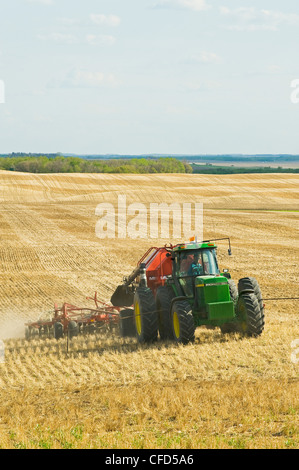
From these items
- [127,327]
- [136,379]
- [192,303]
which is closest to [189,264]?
[192,303]

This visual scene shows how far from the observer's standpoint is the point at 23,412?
9.97 m

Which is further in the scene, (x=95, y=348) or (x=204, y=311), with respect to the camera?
(x=95, y=348)

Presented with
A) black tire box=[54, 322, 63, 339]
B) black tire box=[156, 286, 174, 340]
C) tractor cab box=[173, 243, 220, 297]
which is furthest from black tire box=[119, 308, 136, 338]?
tractor cab box=[173, 243, 220, 297]

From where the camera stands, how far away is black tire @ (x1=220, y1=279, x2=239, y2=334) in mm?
14164

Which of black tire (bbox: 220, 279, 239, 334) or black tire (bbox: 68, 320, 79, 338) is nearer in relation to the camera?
black tire (bbox: 220, 279, 239, 334)

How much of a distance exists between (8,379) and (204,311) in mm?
4048

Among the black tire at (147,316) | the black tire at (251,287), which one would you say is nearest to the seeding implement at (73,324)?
the black tire at (147,316)

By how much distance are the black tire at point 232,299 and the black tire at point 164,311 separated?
1274 mm

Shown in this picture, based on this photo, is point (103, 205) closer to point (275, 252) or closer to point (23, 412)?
point (275, 252)

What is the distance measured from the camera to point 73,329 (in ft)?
51.7

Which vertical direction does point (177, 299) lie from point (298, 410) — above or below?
above

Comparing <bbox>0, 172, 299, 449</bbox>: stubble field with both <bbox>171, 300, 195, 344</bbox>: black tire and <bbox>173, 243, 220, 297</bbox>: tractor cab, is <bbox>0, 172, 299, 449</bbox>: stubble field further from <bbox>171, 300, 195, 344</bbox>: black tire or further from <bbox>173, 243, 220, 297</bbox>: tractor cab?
<bbox>173, 243, 220, 297</bbox>: tractor cab
